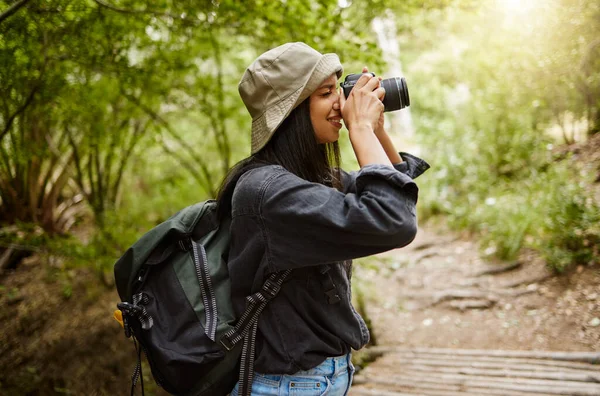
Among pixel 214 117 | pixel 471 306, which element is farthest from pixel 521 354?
pixel 214 117

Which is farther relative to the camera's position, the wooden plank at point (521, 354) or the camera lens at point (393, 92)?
the wooden plank at point (521, 354)

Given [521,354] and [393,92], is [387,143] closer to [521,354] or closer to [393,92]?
[393,92]

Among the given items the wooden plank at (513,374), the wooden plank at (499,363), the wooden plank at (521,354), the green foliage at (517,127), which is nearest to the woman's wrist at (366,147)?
the wooden plank at (513,374)

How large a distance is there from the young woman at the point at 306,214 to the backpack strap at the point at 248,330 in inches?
1.0

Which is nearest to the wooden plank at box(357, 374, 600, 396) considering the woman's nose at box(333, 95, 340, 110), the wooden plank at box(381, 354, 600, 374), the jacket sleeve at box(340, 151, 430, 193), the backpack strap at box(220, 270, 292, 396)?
the wooden plank at box(381, 354, 600, 374)

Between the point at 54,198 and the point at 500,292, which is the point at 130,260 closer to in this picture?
the point at 500,292

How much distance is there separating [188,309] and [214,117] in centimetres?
389

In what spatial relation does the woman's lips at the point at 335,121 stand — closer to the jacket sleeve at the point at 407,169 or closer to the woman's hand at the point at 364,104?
the woman's hand at the point at 364,104

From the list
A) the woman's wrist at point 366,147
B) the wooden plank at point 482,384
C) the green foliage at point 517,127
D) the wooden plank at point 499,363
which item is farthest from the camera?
the green foliage at point 517,127

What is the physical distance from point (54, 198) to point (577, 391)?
573 cm

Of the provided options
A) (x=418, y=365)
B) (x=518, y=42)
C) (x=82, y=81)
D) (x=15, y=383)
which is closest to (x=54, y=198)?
(x=82, y=81)

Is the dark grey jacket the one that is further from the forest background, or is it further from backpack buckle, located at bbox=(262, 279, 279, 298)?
the forest background

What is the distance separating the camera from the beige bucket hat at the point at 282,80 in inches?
48.6

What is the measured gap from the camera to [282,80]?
4.06ft
